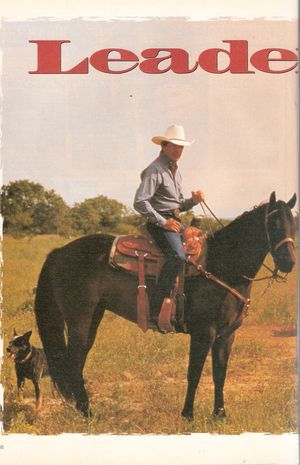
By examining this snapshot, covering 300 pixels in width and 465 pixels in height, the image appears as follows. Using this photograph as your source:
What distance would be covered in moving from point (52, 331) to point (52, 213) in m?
0.69

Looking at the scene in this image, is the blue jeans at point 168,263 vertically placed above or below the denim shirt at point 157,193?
below

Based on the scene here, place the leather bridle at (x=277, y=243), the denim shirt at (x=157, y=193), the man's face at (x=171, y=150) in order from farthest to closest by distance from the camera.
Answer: the man's face at (x=171, y=150), the denim shirt at (x=157, y=193), the leather bridle at (x=277, y=243)

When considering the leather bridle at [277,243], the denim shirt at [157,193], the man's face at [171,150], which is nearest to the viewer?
the leather bridle at [277,243]

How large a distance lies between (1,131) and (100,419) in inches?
71.0

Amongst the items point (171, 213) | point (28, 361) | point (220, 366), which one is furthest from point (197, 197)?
point (28, 361)

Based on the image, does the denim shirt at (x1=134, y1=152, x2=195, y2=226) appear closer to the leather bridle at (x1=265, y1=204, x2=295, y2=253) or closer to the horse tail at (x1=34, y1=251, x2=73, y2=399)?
the leather bridle at (x1=265, y1=204, x2=295, y2=253)

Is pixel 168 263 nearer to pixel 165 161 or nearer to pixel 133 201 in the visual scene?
pixel 133 201

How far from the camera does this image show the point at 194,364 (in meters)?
3.08

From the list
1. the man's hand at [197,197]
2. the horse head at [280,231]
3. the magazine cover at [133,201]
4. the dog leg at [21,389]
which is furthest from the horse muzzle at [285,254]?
the dog leg at [21,389]

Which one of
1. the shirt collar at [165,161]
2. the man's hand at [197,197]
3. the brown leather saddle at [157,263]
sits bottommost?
the brown leather saddle at [157,263]

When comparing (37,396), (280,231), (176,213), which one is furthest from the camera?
(37,396)

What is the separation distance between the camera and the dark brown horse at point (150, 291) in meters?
2.97

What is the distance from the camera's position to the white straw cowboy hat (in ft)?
10.1

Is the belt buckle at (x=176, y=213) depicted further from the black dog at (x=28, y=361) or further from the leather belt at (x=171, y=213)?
the black dog at (x=28, y=361)
